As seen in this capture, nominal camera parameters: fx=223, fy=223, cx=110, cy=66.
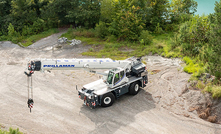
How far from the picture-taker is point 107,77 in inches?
611

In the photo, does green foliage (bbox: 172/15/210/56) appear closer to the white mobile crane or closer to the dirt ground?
the dirt ground

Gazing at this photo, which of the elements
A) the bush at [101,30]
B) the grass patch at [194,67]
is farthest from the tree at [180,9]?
the grass patch at [194,67]

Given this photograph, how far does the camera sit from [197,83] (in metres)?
17.4

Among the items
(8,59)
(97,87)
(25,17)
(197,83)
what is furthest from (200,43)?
(25,17)

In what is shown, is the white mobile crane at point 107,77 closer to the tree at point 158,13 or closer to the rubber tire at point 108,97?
the rubber tire at point 108,97

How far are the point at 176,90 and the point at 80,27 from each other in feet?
68.6

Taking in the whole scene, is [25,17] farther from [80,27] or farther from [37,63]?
[37,63]

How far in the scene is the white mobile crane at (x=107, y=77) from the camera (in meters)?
13.4

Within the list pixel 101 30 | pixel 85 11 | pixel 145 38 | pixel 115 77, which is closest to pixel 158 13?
pixel 145 38

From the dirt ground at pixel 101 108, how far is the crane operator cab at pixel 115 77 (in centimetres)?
150

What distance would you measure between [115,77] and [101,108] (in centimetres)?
232

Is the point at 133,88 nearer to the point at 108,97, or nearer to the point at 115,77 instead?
the point at 115,77

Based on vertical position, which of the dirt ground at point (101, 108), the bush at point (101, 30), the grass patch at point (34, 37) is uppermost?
the bush at point (101, 30)

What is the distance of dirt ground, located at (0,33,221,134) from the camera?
43.6 ft
